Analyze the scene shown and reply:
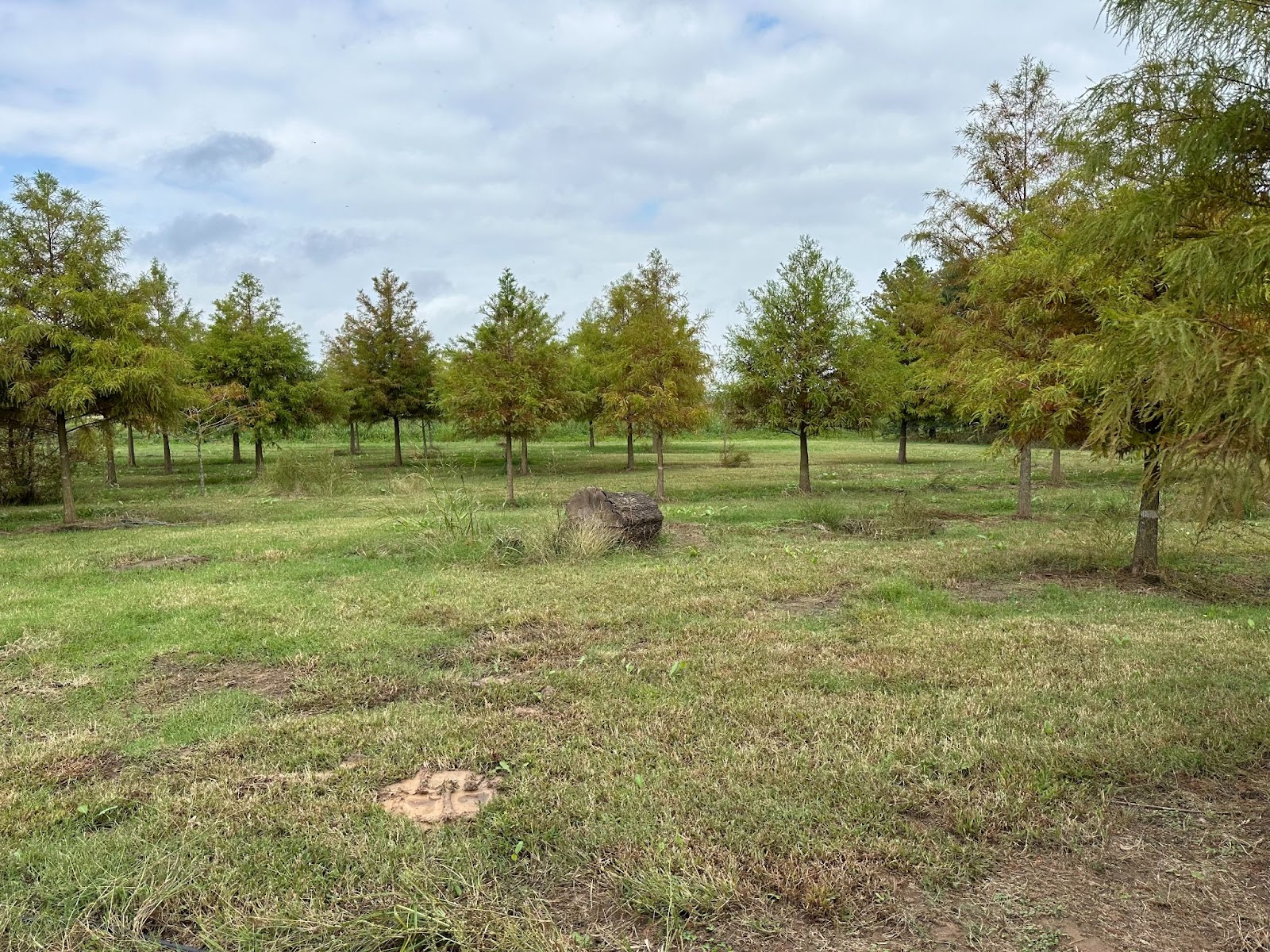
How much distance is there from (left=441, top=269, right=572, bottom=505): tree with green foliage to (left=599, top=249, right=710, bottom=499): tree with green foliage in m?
1.78

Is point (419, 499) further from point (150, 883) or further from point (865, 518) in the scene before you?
point (150, 883)

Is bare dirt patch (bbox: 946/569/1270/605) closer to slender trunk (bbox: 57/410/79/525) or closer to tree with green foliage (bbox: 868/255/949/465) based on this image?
tree with green foliage (bbox: 868/255/949/465)

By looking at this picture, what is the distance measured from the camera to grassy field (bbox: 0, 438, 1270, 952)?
3.01 metres

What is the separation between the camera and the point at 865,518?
13.1 m

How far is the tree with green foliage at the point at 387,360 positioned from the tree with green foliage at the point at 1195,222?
2707cm

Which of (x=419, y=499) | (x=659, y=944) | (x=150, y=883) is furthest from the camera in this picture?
(x=419, y=499)

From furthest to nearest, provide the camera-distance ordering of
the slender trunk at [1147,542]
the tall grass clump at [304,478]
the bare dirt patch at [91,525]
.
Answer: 1. the tall grass clump at [304,478]
2. the bare dirt patch at [91,525]
3. the slender trunk at [1147,542]

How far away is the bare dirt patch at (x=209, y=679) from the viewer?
546 cm

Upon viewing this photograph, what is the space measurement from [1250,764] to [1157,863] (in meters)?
1.39

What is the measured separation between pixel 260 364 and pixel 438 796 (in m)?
25.5

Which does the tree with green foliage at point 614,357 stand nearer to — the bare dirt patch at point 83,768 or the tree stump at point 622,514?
the tree stump at point 622,514

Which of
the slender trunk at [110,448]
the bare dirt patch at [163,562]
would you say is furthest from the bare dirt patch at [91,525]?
the bare dirt patch at [163,562]

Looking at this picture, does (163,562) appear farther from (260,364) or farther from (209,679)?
(260,364)

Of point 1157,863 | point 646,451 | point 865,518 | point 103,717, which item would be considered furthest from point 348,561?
point 646,451
